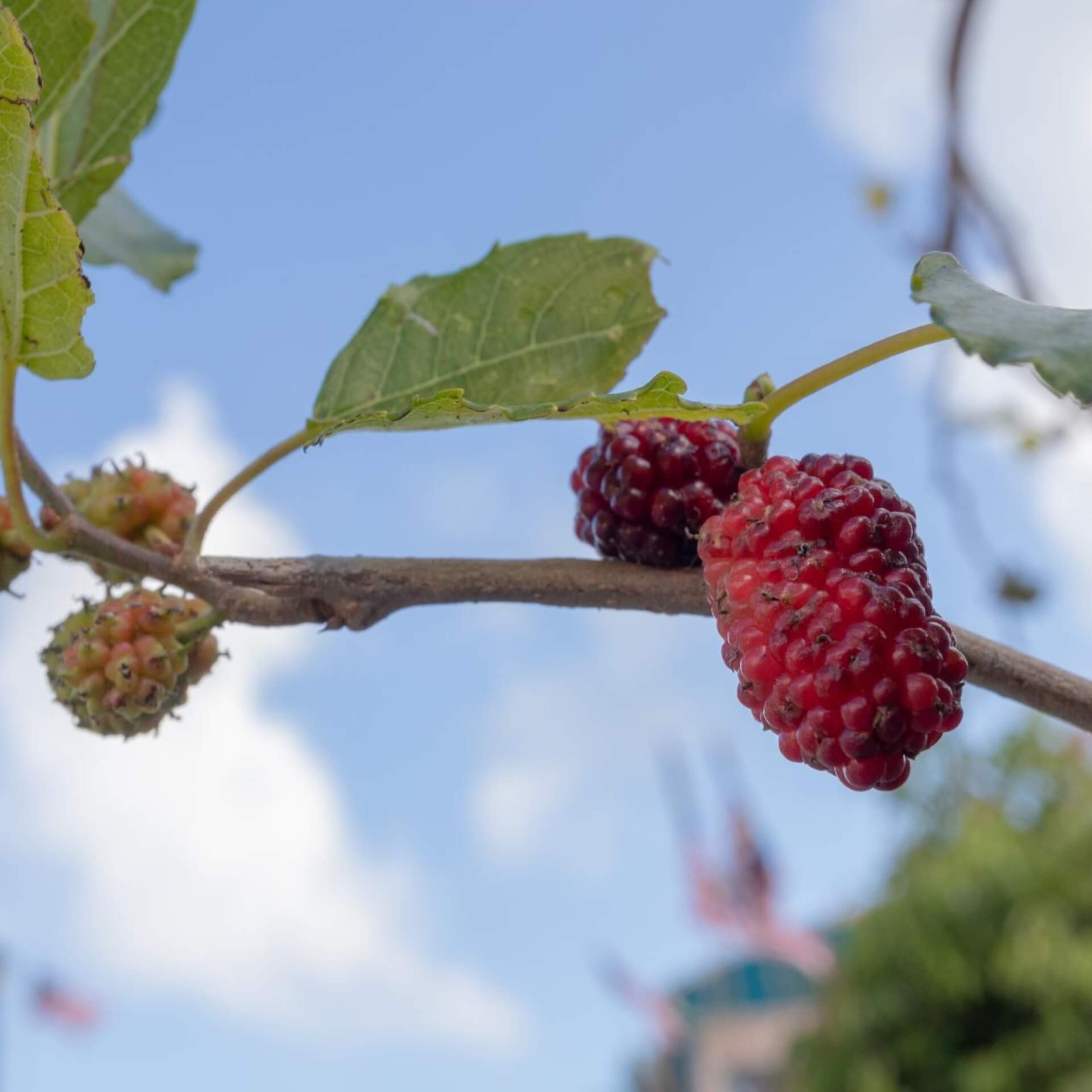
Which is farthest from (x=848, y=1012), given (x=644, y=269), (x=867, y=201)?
(x=644, y=269)

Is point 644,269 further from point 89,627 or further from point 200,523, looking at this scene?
point 89,627

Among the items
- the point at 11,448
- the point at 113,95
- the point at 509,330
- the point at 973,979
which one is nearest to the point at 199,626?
the point at 11,448

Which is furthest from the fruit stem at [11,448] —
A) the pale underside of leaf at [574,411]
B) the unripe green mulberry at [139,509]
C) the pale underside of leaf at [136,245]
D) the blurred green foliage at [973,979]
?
the blurred green foliage at [973,979]

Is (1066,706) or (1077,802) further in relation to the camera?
(1077,802)

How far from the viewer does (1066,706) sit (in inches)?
Result: 26.9

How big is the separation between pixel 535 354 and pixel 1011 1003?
5.19 m

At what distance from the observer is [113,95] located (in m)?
0.92

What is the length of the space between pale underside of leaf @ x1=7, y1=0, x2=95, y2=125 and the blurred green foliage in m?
5.00

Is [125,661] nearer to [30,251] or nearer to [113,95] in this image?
[30,251]

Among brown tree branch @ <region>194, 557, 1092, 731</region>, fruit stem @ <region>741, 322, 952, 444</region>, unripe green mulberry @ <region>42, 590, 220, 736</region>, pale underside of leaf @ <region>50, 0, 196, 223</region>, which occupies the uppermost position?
pale underside of leaf @ <region>50, 0, 196, 223</region>

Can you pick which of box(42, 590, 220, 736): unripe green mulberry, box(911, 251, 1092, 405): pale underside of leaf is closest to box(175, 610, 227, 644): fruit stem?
box(42, 590, 220, 736): unripe green mulberry

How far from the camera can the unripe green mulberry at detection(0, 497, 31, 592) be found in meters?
0.86

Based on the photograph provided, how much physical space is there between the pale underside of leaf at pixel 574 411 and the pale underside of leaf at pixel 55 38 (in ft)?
1.08

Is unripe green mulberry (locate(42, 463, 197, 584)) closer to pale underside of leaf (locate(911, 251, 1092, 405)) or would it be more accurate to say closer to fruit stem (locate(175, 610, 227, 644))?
fruit stem (locate(175, 610, 227, 644))
